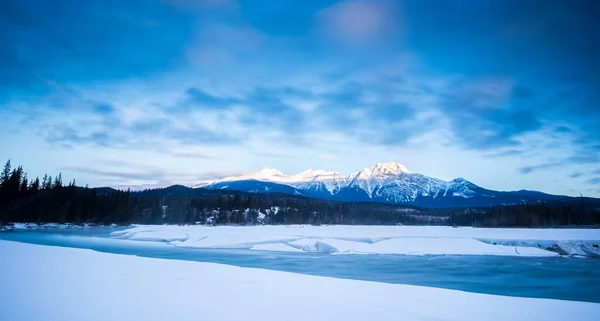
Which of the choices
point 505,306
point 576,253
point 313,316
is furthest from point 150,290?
point 576,253

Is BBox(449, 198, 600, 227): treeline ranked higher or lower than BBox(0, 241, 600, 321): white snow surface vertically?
higher

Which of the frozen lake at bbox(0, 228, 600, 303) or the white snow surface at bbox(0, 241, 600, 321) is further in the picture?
the frozen lake at bbox(0, 228, 600, 303)

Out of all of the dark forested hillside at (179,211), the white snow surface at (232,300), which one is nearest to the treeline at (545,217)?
the dark forested hillside at (179,211)

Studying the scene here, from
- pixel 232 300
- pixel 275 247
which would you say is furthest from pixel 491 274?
pixel 275 247

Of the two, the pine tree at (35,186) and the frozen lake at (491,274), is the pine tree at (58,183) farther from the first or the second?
the frozen lake at (491,274)

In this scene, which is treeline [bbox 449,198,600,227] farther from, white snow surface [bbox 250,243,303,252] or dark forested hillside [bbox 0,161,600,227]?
white snow surface [bbox 250,243,303,252]

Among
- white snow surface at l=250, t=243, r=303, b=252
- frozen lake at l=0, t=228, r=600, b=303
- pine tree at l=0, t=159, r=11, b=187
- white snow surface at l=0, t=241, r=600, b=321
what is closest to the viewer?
white snow surface at l=0, t=241, r=600, b=321

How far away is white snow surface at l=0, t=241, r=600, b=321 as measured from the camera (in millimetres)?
6391

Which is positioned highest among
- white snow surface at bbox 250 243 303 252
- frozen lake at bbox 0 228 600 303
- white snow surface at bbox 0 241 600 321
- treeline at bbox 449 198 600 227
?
treeline at bbox 449 198 600 227

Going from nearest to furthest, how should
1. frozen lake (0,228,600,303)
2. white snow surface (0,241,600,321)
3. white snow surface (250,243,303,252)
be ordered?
white snow surface (0,241,600,321)
frozen lake (0,228,600,303)
white snow surface (250,243,303,252)

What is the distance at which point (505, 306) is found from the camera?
319 inches

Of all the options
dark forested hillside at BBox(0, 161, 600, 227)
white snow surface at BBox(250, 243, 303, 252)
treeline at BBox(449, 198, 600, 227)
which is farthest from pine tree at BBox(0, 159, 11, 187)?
treeline at BBox(449, 198, 600, 227)

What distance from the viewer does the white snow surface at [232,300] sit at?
6.39 meters

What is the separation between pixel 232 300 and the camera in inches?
300
